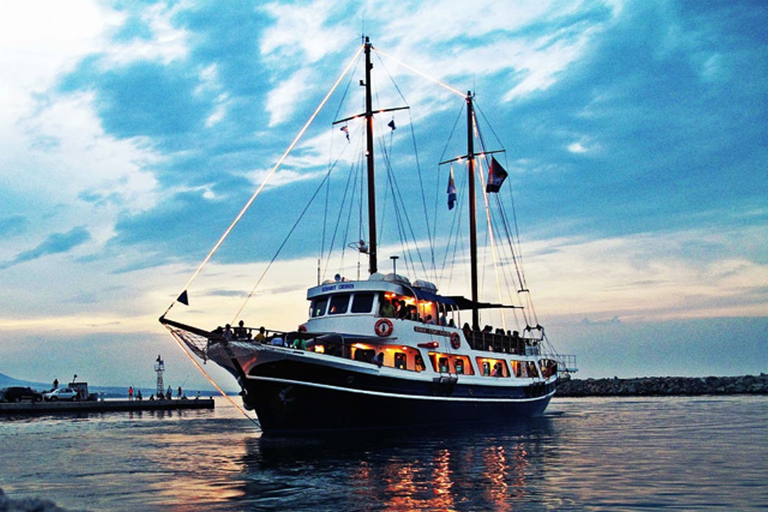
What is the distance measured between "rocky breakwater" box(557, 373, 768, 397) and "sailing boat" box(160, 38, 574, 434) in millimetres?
58996

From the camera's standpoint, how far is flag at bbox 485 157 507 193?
46594mm

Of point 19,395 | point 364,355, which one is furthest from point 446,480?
point 19,395

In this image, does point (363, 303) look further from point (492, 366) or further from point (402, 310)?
point (492, 366)

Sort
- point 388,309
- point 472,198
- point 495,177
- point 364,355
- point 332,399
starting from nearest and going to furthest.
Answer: point 332,399
point 364,355
point 388,309
point 495,177
point 472,198

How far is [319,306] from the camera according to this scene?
116 ft

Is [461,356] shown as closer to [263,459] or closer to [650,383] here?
[263,459]

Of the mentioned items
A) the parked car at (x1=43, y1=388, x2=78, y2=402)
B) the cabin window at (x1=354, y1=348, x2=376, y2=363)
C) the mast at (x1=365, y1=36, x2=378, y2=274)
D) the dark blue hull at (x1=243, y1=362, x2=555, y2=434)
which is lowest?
the parked car at (x1=43, y1=388, x2=78, y2=402)

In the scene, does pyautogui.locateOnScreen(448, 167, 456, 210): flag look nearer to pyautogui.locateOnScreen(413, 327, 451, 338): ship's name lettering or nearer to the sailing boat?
the sailing boat

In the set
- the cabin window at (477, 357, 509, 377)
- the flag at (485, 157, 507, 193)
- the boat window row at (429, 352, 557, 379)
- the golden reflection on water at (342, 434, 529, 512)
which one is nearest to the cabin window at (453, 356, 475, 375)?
the boat window row at (429, 352, 557, 379)

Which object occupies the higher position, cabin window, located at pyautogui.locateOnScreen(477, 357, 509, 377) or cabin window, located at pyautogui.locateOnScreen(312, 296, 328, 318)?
cabin window, located at pyautogui.locateOnScreen(312, 296, 328, 318)

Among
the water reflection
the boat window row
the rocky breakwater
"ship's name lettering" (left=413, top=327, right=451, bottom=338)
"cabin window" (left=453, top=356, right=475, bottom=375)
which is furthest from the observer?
the rocky breakwater

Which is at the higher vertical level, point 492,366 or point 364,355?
point 364,355

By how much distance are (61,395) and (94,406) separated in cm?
525

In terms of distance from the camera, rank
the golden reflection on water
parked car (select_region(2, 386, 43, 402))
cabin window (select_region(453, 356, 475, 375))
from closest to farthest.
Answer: the golden reflection on water, cabin window (select_region(453, 356, 475, 375)), parked car (select_region(2, 386, 43, 402))
